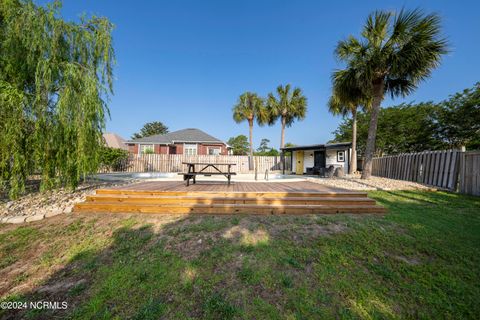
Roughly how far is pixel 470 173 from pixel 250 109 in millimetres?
16669

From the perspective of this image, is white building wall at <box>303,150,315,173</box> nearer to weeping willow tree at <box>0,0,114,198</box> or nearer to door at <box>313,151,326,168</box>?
door at <box>313,151,326,168</box>

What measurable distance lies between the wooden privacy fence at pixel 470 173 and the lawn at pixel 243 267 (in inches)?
163

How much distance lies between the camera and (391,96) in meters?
9.65

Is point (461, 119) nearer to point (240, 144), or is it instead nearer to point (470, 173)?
point (470, 173)

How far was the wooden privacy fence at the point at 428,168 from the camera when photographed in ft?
23.3

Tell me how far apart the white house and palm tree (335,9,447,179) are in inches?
187

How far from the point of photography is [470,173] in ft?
21.2

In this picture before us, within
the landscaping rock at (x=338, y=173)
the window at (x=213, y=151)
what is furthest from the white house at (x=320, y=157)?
the window at (x=213, y=151)

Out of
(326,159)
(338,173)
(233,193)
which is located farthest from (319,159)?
(233,193)

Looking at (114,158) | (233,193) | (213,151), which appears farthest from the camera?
(213,151)

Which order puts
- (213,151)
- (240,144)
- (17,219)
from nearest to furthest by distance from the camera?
(17,219)
(213,151)
(240,144)

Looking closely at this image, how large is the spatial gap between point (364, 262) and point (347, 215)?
1.80 meters

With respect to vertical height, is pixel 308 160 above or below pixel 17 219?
above

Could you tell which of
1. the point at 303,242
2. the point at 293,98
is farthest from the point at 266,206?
the point at 293,98
